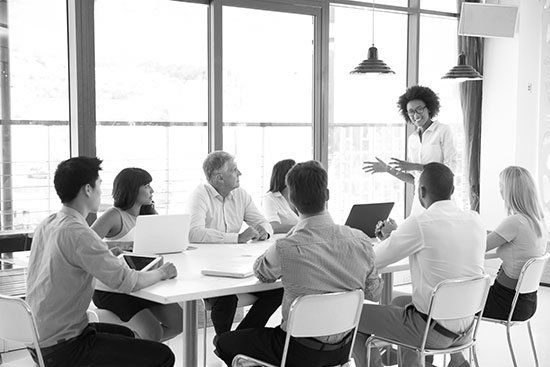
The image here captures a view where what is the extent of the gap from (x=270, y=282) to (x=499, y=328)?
308cm

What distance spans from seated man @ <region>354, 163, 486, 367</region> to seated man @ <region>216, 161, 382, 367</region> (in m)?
0.37

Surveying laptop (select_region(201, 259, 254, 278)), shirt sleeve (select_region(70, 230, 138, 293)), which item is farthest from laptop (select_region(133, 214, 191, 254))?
shirt sleeve (select_region(70, 230, 138, 293))

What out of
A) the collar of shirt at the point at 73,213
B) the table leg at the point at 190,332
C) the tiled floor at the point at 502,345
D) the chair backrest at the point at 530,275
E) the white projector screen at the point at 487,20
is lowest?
the tiled floor at the point at 502,345

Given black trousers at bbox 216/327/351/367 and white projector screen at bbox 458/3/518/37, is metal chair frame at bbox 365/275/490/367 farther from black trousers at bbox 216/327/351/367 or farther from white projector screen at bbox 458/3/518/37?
white projector screen at bbox 458/3/518/37

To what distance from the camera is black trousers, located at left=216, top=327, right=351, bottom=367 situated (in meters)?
3.08

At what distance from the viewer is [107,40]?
5219 mm

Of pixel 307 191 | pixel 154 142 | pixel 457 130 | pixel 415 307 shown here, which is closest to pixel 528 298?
pixel 415 307

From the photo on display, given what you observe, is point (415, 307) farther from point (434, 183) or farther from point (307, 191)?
point (307, 191)

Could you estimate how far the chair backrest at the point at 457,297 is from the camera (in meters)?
3.30

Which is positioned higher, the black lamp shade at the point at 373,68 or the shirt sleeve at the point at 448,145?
the black lamp shade at the point at 373,68

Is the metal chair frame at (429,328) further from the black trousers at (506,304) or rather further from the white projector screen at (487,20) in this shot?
the white projector screen at (487,20)

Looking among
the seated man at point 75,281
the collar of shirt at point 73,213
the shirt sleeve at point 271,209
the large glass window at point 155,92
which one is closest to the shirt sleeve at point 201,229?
the shirt sleeve at point 271,209

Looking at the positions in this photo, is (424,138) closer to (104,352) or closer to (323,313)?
(323,313)

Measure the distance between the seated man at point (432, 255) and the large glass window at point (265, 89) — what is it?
265 cm
